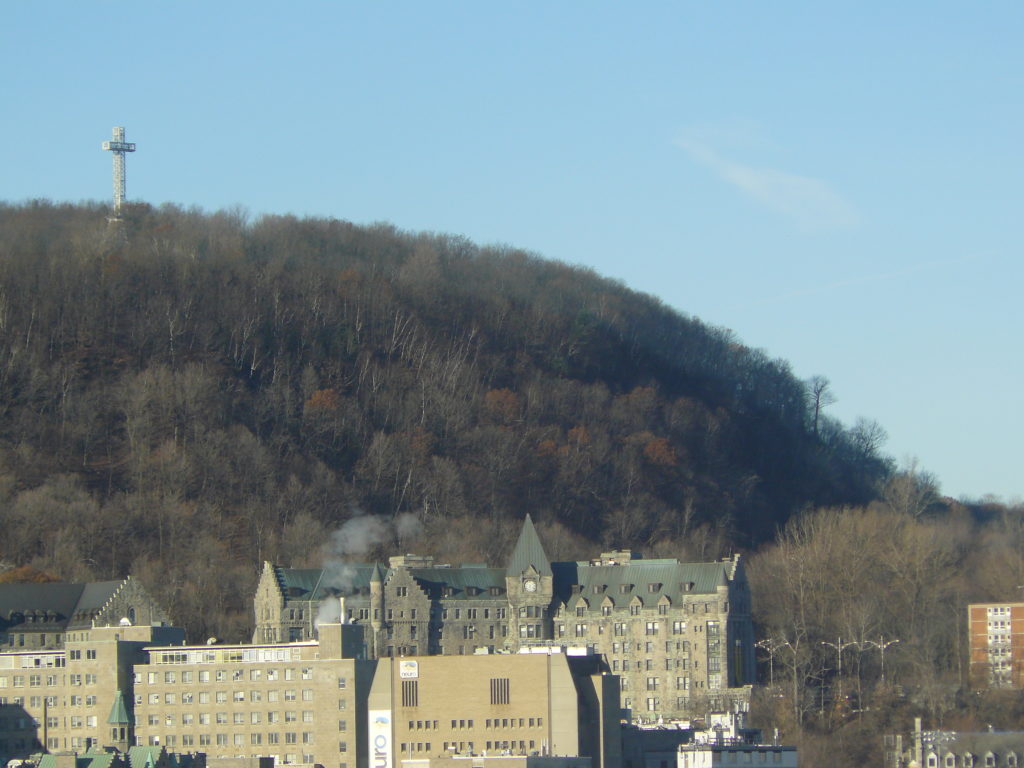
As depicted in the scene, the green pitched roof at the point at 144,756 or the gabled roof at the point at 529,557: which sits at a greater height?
the gabled roof at the point at 529,557

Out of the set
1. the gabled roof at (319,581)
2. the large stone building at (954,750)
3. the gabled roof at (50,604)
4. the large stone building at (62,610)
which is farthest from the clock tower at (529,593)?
the large stone building at (954,750)

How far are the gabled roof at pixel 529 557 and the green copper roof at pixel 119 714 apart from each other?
29.4 m

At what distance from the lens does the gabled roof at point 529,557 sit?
13262 cm

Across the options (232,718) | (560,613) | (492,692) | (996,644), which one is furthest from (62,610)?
(996,644)

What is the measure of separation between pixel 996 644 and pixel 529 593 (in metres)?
27.4

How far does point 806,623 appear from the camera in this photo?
134m

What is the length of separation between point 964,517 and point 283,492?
56.8m

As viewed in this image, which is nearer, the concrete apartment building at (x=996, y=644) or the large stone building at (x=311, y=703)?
the large stone building at (x=311, y=703)

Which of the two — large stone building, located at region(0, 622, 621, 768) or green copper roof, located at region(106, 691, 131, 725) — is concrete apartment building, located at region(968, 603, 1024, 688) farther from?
green copper roof, located at region(106, 691, 131, 725)

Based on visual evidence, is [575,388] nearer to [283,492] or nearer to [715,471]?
[715,471]

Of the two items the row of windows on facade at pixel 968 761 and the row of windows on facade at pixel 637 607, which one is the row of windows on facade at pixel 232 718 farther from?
the row of windows on facade at pixel 968 761

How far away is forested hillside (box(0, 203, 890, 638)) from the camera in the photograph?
5881 inches

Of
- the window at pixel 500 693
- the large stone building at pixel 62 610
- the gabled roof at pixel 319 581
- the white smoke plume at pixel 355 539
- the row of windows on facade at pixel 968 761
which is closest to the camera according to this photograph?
the window at pixel 500 693

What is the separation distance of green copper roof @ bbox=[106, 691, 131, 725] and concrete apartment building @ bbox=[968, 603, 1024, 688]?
46559 millimetres
